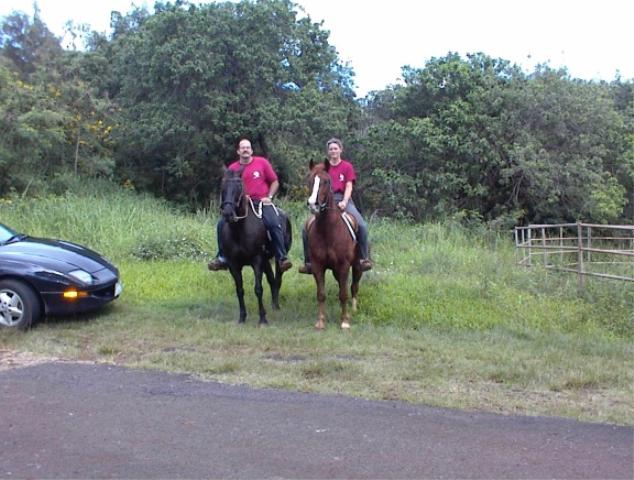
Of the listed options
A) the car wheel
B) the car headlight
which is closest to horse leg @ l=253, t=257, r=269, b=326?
the car headlight

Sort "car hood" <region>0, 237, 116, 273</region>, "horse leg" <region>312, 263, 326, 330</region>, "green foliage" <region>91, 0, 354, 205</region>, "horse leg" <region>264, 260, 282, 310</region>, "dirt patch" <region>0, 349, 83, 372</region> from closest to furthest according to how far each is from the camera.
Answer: "dirt patch" <region>0, 349, 83, 372</region>, "car hood" <region>0, 237, 116, 273</region>, "horse leg" <region>312, 263, 326, 330</region>, "horse leg" <region>264, 260, 282, 310</region>, "green foliage" <region>91, 0, 354, 205</region>

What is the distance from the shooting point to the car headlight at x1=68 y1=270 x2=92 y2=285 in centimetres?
954

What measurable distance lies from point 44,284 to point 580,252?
8.90 meters

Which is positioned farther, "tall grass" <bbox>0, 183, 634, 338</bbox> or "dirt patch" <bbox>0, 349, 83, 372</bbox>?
"tall grass" <bbox>0, 183, 634, 338</bbox>

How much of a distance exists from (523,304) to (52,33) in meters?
49.9

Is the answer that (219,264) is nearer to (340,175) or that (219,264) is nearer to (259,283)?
(259,283)

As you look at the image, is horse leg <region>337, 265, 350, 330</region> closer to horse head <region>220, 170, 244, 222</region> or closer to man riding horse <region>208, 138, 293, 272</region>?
man riding horse <region>208, 138, 293, 272</region>

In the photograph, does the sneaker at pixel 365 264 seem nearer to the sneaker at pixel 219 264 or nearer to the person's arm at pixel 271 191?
the person's arm at pixel 271 191

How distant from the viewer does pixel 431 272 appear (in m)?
14.2

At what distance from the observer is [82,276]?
963 centimetres

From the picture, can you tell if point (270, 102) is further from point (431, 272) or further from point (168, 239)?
point (431, 272)

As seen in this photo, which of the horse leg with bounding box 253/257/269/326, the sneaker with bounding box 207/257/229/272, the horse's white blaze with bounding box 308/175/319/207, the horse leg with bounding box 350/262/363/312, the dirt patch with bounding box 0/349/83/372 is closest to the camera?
the dirt patch with bounding box 0/349/83/372

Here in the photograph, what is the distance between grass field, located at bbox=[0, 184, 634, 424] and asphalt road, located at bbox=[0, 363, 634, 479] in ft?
2.00

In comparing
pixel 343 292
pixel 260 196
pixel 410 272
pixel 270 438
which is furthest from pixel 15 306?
pixel 410 272
